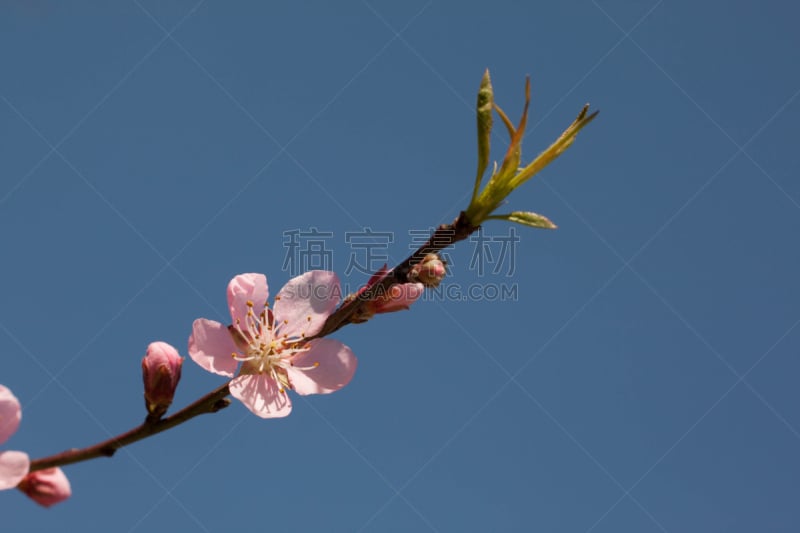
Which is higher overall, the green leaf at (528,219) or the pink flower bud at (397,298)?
the green leaf at (528,219)

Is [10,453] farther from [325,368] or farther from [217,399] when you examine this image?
[325,368]

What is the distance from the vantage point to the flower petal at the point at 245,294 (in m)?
1.73

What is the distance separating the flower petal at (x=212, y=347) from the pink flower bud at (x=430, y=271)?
476 mm

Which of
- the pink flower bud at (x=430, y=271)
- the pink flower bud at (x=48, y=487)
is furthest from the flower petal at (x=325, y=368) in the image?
the pink flower bud at (x=48, y=487)

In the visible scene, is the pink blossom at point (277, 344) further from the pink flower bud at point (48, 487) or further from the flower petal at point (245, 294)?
the pink flower bud at point (48, 487)

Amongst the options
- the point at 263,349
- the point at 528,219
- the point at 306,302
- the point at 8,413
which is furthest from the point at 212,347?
the point at 528,219

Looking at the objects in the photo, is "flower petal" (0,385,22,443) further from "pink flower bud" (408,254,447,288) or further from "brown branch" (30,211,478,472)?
"pink flower bud" (408,254,447,288)

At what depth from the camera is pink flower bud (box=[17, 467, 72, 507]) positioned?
137 centimetres

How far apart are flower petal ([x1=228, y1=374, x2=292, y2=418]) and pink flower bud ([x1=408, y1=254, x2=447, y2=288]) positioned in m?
0.41

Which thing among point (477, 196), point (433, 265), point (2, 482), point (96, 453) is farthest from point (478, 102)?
point (2, 482)

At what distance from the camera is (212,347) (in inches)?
66.1

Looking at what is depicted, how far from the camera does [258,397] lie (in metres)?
1.61

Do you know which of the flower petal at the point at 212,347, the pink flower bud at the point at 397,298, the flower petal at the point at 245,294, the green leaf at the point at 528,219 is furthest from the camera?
the flower petal at the point at 245,294

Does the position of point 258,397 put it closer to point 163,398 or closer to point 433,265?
point 163,398
